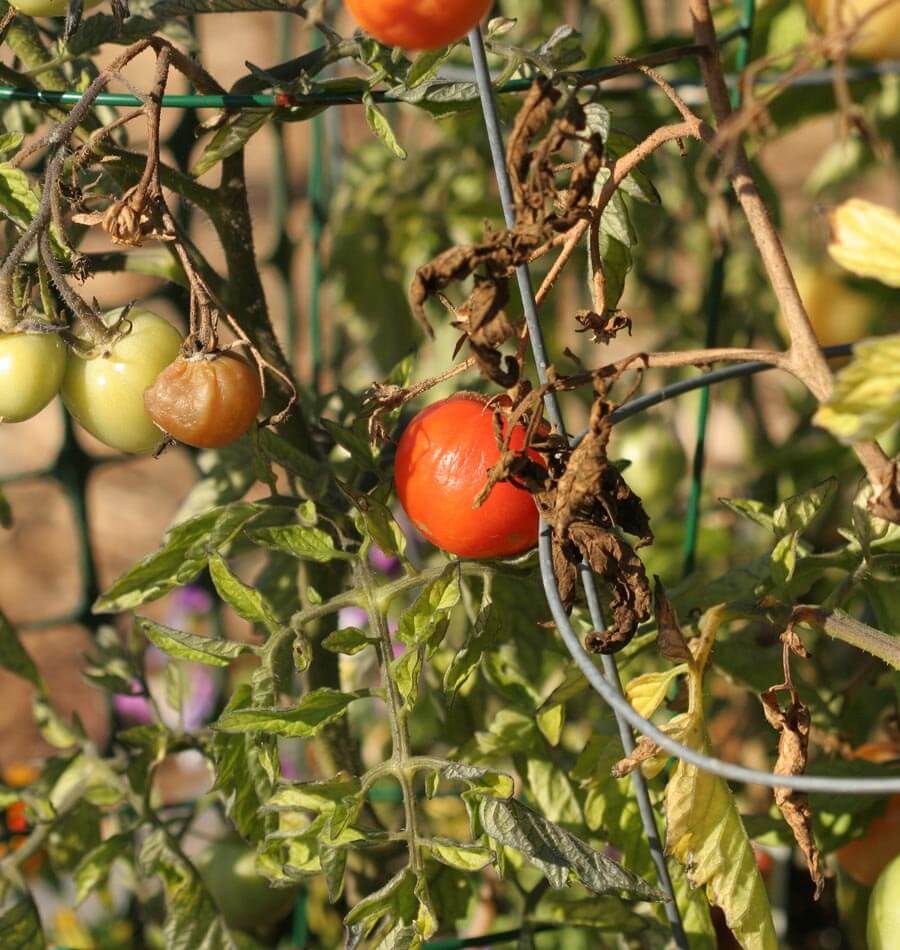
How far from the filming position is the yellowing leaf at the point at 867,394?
0.52m

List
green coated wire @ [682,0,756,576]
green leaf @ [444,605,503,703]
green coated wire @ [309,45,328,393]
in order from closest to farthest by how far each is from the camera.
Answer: green leaf @ [444,605,503,703] < green coated wire @ [682,0,756,576] < green coated wire @ [309,45,328,393]

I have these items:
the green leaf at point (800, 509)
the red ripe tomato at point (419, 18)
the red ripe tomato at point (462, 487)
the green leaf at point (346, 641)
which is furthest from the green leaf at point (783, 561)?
the red ripe tomato at point (419, 18)

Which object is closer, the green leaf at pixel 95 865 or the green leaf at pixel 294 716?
the green leaf at pixel 294 716

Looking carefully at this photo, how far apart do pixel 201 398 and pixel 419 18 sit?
244 mm

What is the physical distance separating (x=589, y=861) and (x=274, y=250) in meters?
1.07

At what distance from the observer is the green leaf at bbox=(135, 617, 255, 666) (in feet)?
2.52

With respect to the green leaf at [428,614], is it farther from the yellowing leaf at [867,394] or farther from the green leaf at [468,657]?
the yellowing leaf at [867,394]

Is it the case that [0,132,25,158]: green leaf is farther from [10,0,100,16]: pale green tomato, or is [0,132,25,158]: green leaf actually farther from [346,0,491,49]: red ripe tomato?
[346,0,491,49]: red ripe tomato

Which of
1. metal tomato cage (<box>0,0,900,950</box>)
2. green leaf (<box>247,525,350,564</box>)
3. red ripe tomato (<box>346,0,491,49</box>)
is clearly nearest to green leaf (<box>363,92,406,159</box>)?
metal tomato cage (<box>0,0,900,950</box>)

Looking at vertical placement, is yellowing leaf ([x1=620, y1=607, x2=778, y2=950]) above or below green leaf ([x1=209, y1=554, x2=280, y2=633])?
below

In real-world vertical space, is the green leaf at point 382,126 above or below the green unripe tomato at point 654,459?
above

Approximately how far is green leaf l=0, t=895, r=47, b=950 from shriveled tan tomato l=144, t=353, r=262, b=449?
1.38 ft

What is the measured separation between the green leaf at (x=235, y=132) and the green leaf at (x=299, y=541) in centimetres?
24

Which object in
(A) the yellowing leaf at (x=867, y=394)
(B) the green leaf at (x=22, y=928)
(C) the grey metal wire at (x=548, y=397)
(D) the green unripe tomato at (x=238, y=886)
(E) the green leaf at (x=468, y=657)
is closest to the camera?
(A) the yellowing leaf at (x=867, y=394)
